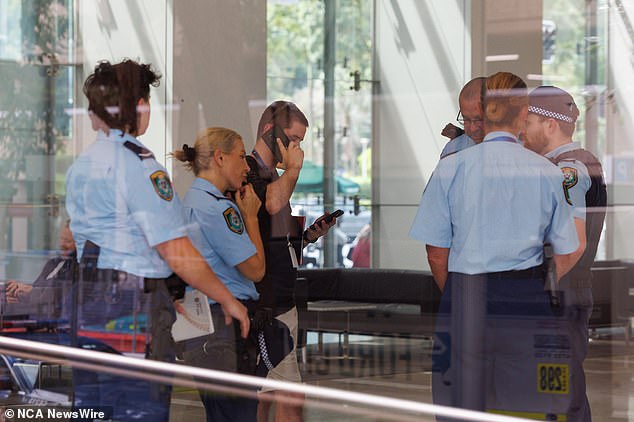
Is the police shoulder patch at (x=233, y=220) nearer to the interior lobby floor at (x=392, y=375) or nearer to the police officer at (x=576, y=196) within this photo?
the interior lobby floor at (x=392, y=375)

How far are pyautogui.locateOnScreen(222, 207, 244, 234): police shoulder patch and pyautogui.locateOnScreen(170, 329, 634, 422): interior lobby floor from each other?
2.03ft

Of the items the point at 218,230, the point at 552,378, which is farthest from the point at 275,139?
the point at 552,378

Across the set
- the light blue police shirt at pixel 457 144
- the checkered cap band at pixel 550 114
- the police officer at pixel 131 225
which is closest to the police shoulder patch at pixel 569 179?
the checkered cap band at pixel 550 114

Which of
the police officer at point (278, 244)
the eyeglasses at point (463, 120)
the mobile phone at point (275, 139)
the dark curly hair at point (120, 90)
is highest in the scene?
the dark curly hair at point (120, 90)

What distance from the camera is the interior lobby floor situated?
3.62m

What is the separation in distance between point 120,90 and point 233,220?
0.57 m

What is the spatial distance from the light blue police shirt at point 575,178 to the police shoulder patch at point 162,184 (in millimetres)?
1191

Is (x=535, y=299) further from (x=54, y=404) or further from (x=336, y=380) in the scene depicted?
(x=54, y=404)

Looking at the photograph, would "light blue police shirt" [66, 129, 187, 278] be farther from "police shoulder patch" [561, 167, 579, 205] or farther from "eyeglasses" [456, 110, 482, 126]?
"police shoulder patch" [561, 167, 579, 205]

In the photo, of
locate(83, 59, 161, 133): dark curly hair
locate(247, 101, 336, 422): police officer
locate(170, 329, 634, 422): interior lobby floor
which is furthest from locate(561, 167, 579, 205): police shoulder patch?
locate(83, 59, 161, 133): dark curly hair

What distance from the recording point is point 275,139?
3959 mm

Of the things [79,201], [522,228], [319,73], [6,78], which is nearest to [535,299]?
[522,228]

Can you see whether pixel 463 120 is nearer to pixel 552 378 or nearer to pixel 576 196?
pixel 576 196

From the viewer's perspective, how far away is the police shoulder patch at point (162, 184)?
349cm
